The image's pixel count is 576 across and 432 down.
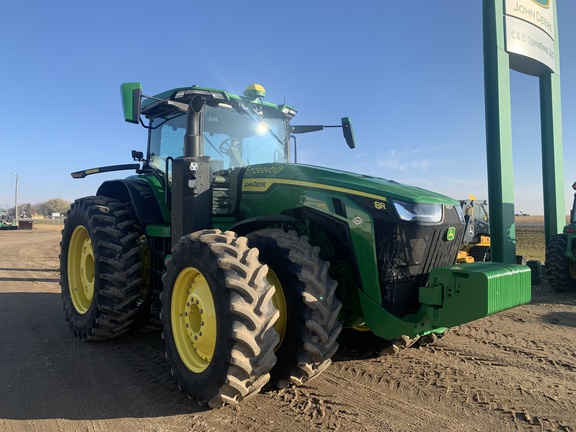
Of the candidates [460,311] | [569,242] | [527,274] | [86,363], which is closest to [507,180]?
[569,242]

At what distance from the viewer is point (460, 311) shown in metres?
2.88

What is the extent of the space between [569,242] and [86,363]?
8.82m

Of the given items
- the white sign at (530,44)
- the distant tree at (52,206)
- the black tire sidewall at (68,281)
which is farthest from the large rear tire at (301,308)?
the distant tree at (52,206)

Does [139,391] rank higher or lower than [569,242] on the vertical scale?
lower

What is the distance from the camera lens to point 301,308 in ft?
9.96

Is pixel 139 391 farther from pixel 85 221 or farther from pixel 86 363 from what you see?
pixel 85 221

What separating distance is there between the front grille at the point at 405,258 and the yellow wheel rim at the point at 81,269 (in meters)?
3.58

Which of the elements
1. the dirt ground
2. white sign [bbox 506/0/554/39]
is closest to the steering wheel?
the dirt ground

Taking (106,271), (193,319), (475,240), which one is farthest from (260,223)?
(475,240)

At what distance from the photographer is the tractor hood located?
329 cm

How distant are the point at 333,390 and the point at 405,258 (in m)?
1.19

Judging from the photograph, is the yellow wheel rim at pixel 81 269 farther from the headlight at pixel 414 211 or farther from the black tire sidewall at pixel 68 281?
the headlight at pixel 414 211

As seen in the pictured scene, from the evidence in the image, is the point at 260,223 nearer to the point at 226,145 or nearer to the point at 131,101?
the point at 226,145

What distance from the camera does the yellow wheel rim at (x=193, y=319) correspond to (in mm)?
3156
